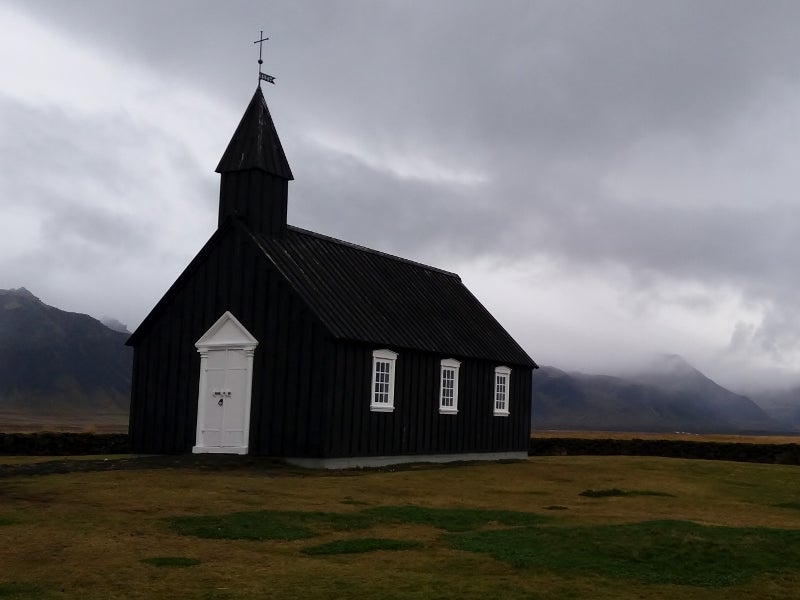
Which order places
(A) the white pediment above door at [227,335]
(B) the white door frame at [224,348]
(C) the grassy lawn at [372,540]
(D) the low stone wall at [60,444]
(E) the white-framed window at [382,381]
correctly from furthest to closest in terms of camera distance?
(D) the low stone wall at [60,444], (E) the white-framed window at [382,381], (A) the white pediment above door at [227,335], (B) the white door frame at [224,348], (C) the grassy lawn at [372,540]

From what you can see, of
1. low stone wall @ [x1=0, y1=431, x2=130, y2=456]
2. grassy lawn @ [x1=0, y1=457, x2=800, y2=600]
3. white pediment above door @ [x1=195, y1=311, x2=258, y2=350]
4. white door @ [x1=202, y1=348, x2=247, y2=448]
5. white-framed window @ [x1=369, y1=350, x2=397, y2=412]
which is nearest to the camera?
grassy lawn @ [x1=0, y1=457, x2=800, y2=600]

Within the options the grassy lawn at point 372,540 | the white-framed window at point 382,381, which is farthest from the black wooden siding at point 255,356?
the grassy lawn at point 372,540

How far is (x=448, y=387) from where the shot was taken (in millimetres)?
34094

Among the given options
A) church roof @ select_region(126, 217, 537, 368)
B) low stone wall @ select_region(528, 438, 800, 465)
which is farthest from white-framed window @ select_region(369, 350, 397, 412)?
low stone wall @ select_region(528, 438, 800, 465)

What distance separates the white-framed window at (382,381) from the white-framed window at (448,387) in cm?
325

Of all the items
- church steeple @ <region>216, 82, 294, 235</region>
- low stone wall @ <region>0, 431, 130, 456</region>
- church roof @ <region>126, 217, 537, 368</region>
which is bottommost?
low stone wall @ <region>0, 431, 130, 456</region>

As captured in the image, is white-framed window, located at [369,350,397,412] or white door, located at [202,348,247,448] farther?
white-framed window, located at [369,350,397,412]

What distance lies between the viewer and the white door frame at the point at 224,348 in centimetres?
2892

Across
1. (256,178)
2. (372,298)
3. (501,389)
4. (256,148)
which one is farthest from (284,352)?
(501,389)

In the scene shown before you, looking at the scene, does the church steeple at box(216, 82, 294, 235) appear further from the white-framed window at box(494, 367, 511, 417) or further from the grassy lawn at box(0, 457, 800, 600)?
the white-framed window at box(494, 367, 511, 417)

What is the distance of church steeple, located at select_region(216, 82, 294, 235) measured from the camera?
30.7 meters

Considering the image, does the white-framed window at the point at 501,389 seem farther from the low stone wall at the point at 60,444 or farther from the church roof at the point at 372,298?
the low stone wall at the point at 60,444

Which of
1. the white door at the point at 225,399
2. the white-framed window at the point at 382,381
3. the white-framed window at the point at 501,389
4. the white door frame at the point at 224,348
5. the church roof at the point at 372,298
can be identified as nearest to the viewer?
the white door frame at the point at 224,348

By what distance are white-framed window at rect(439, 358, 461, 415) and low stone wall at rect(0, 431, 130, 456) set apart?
37.4 ft
